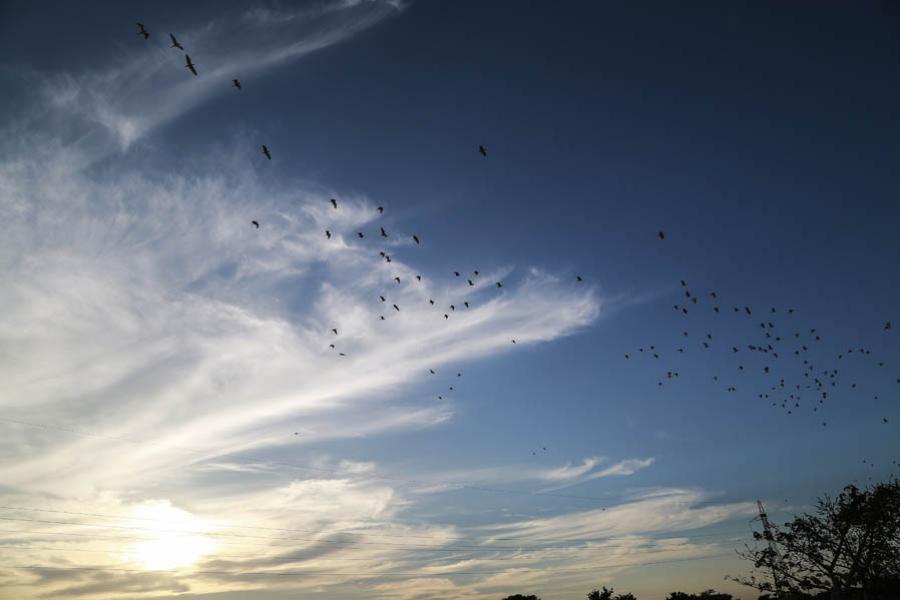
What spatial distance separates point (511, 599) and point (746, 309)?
312 feet

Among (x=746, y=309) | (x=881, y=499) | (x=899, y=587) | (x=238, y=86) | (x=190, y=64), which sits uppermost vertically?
(x=238, y=86)

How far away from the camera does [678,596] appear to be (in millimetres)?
95875

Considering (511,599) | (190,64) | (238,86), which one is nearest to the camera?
(190,64)

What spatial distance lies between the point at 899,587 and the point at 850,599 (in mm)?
12054

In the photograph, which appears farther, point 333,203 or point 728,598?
point 728,598

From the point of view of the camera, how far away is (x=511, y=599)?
108m

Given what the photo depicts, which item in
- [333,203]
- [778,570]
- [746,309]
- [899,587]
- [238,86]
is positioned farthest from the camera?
[899,587]

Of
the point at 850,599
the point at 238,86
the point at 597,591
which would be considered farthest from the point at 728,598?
the point at 238,86

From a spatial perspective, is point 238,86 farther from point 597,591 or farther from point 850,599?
point 597,591

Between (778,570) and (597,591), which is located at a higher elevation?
(778,570)

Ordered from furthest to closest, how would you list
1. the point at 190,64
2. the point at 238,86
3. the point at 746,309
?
1. the point at 746,309
2. the point at 238,86
3. the point at 190,64

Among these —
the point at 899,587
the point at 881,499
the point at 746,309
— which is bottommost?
the point at 899,587

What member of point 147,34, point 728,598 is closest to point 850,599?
point 728,598

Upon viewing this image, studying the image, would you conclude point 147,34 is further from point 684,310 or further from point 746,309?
point 746,309
